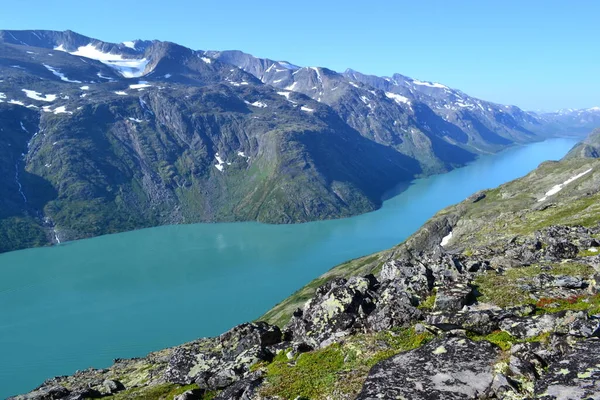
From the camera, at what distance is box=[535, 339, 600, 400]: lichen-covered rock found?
12492 millimetres

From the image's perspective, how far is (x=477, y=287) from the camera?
1127 inches

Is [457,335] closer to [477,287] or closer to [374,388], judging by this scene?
[374,388]

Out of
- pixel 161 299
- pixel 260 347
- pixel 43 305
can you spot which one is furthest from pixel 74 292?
pixel 260 347

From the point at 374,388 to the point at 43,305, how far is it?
202m

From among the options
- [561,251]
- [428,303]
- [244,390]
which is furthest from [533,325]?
[561,251]

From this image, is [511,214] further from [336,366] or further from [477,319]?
[336,366]

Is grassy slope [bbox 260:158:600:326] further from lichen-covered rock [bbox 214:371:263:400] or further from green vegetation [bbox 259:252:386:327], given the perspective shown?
lichen-covered rock [bbox 214:371:263:400]

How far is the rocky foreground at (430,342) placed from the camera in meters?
15.4

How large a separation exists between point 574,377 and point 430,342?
6.82 meters

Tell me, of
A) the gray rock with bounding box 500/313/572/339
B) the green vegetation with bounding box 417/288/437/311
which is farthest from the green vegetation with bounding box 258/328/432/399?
the green vegetation with bounding box 417/288/437/311

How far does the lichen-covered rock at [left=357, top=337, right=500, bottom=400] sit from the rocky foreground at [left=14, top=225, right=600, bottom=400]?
48mm

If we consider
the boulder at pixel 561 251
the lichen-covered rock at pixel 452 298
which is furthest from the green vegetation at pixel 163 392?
the boulder at pixel 561 251

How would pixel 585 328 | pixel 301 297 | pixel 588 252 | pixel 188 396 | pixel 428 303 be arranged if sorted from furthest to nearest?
pixel 301 297 → pixel 588 252 → pixel 428 303 → pixel 188 396 → pixel 585 328

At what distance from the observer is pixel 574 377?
13.2 m
